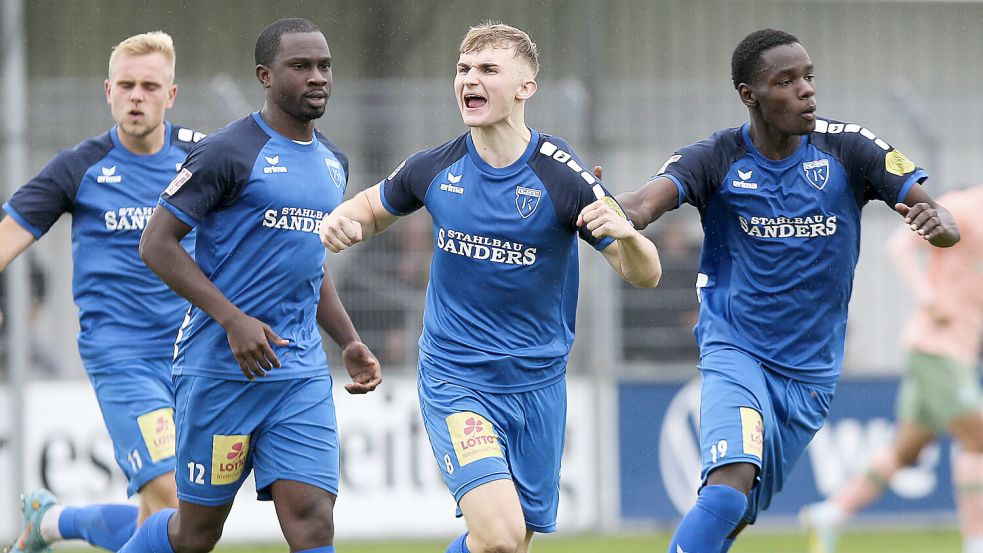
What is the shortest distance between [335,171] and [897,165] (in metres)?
2.33

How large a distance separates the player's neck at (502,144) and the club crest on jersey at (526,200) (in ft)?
0.50

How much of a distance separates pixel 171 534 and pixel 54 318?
19.3ft

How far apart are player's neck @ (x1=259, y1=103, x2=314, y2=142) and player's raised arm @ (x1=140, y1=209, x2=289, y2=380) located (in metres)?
0.58

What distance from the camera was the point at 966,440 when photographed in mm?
9367

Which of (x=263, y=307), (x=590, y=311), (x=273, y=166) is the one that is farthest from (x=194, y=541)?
(x=590, y=311)

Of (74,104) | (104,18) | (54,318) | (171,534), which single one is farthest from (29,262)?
(171,534)

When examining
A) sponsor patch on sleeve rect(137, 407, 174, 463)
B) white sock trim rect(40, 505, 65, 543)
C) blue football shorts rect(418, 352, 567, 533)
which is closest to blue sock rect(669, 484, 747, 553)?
blue football shorts rect(418, 352, 567, 533)

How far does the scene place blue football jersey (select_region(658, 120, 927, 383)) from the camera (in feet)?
20.8

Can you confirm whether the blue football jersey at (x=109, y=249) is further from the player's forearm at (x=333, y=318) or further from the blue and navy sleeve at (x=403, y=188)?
the blue and navy sleeve at (x=403, y=188)

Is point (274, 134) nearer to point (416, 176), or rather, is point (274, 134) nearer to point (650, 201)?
point (416, 176)

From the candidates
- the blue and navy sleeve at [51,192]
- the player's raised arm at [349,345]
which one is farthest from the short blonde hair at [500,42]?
the blue and navy sleeve at [51,192]

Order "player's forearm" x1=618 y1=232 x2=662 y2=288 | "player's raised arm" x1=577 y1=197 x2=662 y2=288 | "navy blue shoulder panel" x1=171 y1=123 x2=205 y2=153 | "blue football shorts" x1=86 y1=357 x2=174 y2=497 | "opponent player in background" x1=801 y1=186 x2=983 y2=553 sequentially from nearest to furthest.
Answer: "player's raised arm" x1=577 y1=197 x2=662 y2=288 < "player's forearm" x1=618 y1=232 x2=662 y2=288 < "blue football shorts" x1=86 y1=357 x2=174 y2=497 < "navy blue shoulder panel" x1=171 y1=123 x2=205 y2=153 < "opponent player in background" x1=801 y1=186 x2=983 y2=553

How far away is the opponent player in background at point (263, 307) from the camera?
5.89 metres

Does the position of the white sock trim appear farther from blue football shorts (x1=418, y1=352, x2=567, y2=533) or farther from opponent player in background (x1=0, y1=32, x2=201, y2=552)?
blue football shorts (x1=418, y1=352, x2=567, y2=533)
